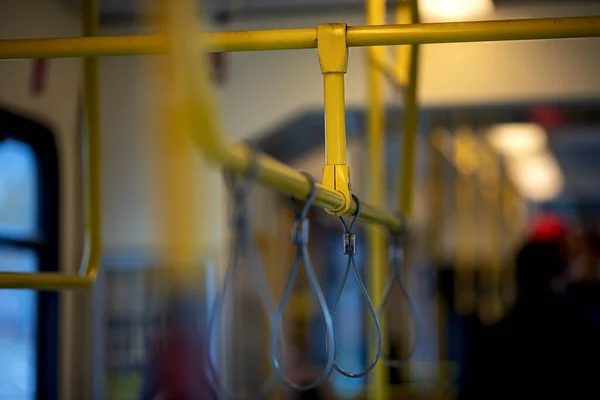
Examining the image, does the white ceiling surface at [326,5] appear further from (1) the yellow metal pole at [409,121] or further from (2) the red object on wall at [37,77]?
(1) the yellow metal pole at [409,121]

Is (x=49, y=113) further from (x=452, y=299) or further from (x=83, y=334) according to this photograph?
(x=452, y=299)

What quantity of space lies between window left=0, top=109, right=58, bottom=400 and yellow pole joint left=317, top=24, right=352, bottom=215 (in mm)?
2223

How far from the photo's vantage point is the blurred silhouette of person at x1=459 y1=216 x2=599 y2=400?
2883 mm

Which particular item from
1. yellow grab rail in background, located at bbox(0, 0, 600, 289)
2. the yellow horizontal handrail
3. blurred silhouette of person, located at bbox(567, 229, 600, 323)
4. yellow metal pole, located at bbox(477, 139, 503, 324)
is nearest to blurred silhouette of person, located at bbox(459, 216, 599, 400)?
blurred silhouette of person, located at bbox(567, 229, 600, 323)

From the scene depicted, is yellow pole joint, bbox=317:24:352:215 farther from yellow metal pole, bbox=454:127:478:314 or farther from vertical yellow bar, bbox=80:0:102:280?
yellow metal pole, bbox=454:127:478:314

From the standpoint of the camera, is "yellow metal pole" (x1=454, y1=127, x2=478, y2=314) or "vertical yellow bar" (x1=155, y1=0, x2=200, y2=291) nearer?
"vertical yellow bar" (x1=155, y1=0, x2=200, y2=291)

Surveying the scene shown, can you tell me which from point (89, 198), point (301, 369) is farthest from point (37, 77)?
point (301, 369)

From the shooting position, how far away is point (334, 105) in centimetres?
133

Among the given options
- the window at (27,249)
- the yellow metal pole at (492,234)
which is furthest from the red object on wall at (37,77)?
the yellow metal pole at (492,234)

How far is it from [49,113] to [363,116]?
4.30ft

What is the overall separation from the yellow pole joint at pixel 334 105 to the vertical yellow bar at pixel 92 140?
0.55 m

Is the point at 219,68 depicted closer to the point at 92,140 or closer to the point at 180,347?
the point at 92,140

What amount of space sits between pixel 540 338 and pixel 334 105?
1.84 meters

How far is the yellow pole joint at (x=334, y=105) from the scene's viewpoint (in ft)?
4.27
